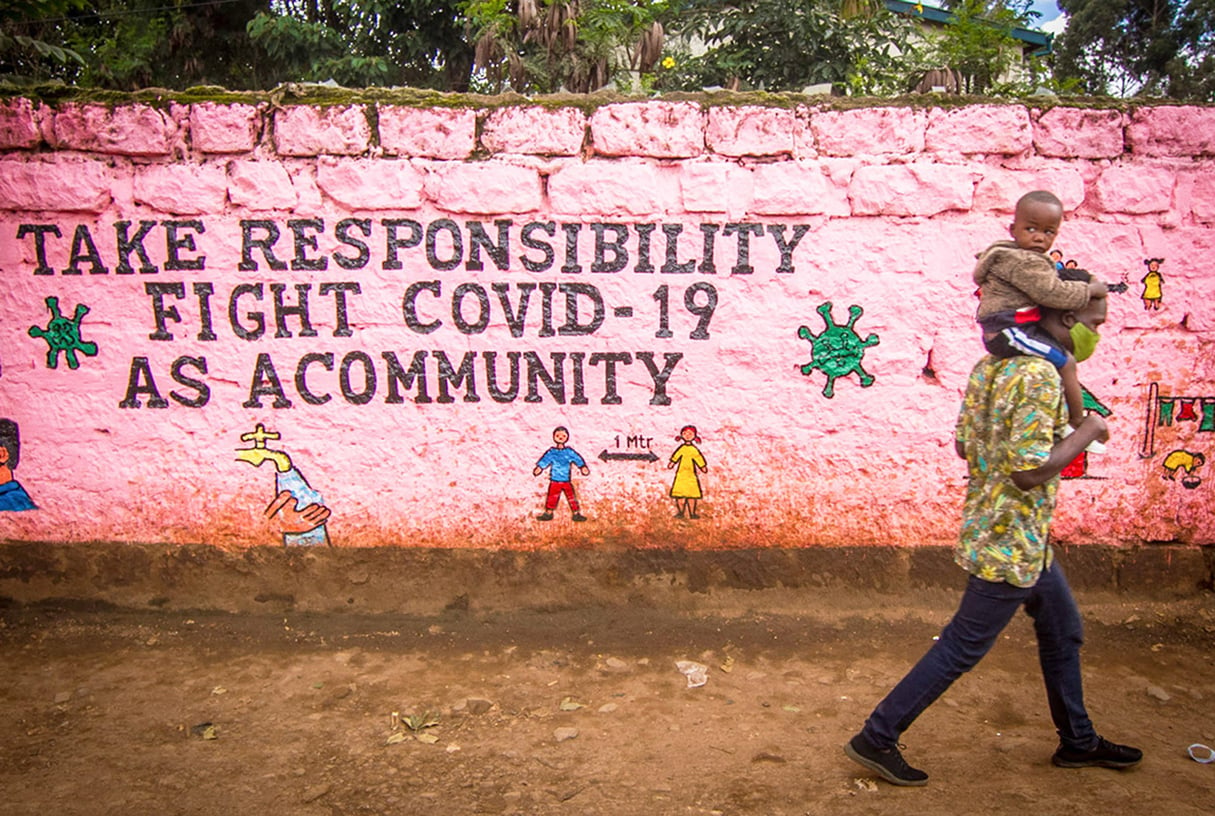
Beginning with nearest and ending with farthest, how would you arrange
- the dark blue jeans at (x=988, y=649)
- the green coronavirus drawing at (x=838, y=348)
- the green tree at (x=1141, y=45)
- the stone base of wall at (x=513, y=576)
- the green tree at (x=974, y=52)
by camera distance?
the dark blue jeans at (x=988, y=649) < the green coronavirus drawing at (x=838, y=348) < the stone base of wall at (x=513, y=576) < the green tree at (x=974, y=52) < the green tree at (x=1141, y=45)

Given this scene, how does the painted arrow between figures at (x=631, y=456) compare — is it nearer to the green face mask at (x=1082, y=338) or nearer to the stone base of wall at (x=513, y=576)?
A: the stone base of wall at (x=513, y=576)

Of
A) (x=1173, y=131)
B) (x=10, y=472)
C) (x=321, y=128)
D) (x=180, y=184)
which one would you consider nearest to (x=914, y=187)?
(x=1173, y=131)

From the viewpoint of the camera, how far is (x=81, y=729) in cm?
292

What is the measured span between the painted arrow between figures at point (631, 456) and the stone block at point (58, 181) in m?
2.33

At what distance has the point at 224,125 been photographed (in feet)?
11.4

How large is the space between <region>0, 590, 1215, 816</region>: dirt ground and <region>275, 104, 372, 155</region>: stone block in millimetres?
1989

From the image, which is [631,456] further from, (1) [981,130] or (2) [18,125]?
(2) [18,125]

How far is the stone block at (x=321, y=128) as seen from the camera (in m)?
3.47

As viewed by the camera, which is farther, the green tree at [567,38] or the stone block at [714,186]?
the green tree at [567,38]

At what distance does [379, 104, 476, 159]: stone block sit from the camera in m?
3.46

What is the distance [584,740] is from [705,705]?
49 cm

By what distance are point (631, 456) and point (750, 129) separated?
143 centimetres

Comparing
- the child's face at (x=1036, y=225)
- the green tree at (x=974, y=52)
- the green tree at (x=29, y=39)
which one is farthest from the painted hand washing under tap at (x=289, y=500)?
the green tree at (x=974, y=52)

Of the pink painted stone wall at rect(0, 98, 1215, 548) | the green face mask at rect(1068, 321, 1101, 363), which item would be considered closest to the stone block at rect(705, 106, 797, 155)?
the pink painted stone wall at rect(0, 98, 1215, 548)
